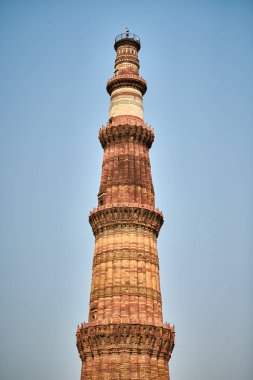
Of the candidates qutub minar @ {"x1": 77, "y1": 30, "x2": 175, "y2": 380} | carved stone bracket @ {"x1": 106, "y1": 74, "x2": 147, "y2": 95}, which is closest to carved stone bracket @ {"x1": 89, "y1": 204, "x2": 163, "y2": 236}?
qutub minar @ {"x1": 77, "y1": 30, "x2": 175, "y2": 380}

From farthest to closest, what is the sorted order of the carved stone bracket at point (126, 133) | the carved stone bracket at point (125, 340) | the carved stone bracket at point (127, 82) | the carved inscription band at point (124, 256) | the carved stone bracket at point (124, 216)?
the carved stone bracket at point (127, 82) → the carved stone bracket at point (126, 133) → the carved stone bracket at point (124, 216) → the carved inscription band at point (124, 256) → the carved stone bracket at point (125, 340)

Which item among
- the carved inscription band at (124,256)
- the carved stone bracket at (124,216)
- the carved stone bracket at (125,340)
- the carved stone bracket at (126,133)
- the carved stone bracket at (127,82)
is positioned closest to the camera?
the carved stone bracket at (125,340)

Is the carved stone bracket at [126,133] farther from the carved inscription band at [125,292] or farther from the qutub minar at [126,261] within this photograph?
the carved inscription band at [125,292]

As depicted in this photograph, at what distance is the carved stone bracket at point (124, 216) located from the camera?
34.1 meters

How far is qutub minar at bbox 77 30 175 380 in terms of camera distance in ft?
97.7

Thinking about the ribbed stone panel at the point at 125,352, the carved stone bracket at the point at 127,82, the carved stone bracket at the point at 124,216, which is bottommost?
the ribbed stone panel at the point at 125,352

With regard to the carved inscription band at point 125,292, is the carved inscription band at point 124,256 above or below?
above

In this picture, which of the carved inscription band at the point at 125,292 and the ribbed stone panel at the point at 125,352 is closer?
the ribbed stone panel at the point at 125,352

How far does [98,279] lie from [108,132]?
12.0m

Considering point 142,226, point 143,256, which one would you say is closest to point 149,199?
point 142,226

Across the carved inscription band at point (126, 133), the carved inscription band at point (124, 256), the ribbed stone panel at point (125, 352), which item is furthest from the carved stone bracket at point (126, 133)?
the ribbed stone panel at point (125, 352)

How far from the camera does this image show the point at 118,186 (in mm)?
35844

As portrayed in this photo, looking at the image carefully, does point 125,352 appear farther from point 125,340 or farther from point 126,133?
point 126,133

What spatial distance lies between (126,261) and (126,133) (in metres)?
10.6
